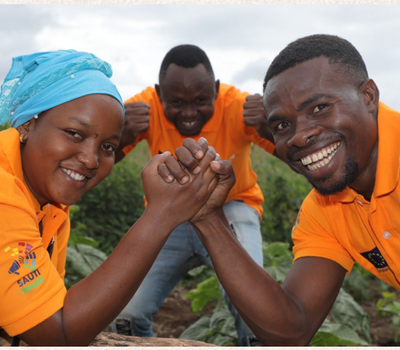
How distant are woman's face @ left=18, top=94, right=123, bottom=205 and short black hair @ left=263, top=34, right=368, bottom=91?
792 millimetres

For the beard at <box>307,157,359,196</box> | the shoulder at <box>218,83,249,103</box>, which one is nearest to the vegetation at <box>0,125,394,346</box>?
the shoulder at <box>218,83,249,103</box>

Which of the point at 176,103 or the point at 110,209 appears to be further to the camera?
the point at 110,209

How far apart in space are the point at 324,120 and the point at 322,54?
1.06 feet

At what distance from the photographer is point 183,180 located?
2010 mm

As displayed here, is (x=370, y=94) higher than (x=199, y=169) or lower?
higher

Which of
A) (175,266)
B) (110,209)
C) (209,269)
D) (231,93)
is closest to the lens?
(175,266)

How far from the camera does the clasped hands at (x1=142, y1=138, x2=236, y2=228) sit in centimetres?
195

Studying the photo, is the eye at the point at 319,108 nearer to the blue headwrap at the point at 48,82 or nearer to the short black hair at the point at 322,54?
the short black hair at the point at 322,54

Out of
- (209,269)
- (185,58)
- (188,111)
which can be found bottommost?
(209,269)

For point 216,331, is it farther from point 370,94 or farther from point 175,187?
point 370,94

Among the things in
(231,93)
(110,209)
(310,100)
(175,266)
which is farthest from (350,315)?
(110,209)

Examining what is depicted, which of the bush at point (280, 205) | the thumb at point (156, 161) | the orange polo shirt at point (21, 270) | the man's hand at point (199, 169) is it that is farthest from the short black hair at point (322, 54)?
the bush at point (280, 205)

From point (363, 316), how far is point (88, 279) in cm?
284

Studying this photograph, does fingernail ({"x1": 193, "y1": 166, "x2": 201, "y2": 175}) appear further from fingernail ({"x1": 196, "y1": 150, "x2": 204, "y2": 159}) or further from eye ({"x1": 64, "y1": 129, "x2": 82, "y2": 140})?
eye ({"x1": 64, "y1": 129, "x2": 82, "y2": 140})
